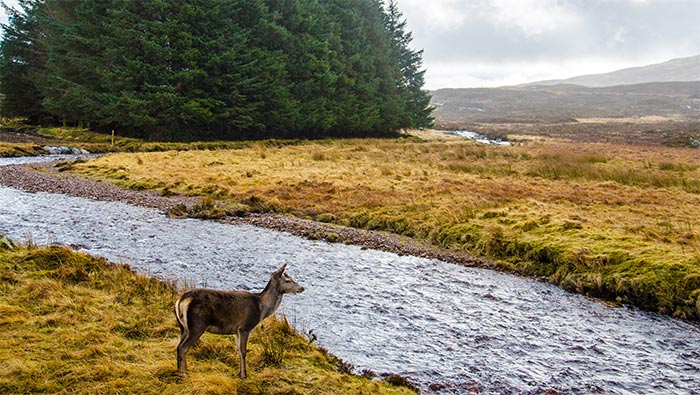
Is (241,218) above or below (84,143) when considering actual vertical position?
below

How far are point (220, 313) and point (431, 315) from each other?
512 centimetres

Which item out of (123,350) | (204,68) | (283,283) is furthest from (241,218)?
(204,68)

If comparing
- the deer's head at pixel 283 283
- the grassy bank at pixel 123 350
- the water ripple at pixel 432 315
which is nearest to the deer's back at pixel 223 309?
the deer's head at pixel 283 283

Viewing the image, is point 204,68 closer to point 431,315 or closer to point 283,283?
point 431,315

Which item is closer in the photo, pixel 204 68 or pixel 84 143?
pixel 84 143

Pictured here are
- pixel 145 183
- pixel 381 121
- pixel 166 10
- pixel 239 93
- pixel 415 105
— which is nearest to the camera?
pixel 145 183

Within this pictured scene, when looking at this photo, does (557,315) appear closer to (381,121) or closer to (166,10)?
(166,10)

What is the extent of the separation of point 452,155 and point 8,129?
4860 centimetres

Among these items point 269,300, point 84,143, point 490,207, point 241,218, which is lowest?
point 241,218

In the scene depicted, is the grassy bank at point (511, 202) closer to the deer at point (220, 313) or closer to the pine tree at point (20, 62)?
the deer at point (220, 313)

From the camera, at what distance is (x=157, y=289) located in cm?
977

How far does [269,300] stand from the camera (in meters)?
6.58

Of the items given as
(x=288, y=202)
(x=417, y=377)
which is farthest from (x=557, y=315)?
(x=288, y=202)

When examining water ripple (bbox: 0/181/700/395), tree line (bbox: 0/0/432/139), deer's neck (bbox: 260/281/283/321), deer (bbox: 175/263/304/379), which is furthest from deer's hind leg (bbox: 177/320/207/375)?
→ tree line (bbox: 0/0/432/139)
